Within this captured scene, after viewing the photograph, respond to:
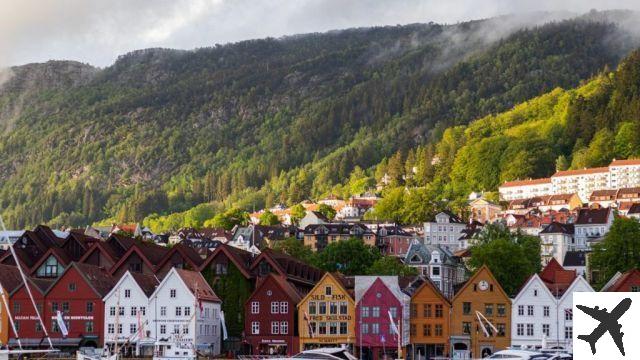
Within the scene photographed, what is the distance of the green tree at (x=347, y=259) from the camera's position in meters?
161

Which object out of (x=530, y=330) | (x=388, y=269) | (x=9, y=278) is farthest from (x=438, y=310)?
(x=9, y=278)

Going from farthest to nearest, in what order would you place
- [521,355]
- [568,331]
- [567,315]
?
[568,331] < [567,315] < [521,355]

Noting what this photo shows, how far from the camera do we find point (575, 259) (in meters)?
192

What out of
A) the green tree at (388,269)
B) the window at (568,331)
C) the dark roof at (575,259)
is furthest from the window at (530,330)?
the dark roof at (575,259)

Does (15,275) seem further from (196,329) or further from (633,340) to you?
(633,340)

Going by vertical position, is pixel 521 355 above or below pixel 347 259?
below

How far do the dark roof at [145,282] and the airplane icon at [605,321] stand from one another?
255 ft

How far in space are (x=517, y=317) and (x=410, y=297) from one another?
10.2m

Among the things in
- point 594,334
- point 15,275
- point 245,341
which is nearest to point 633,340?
point 594,334

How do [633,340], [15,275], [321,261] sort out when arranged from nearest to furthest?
[633,340] < [15,275] < [321,261]

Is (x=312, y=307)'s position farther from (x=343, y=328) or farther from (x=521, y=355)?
(x=521, y=355)

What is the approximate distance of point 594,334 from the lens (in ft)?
167

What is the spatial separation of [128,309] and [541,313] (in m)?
37.7

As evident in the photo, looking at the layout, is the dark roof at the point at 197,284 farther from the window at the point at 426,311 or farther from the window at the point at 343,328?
the window at the point at 426,311
